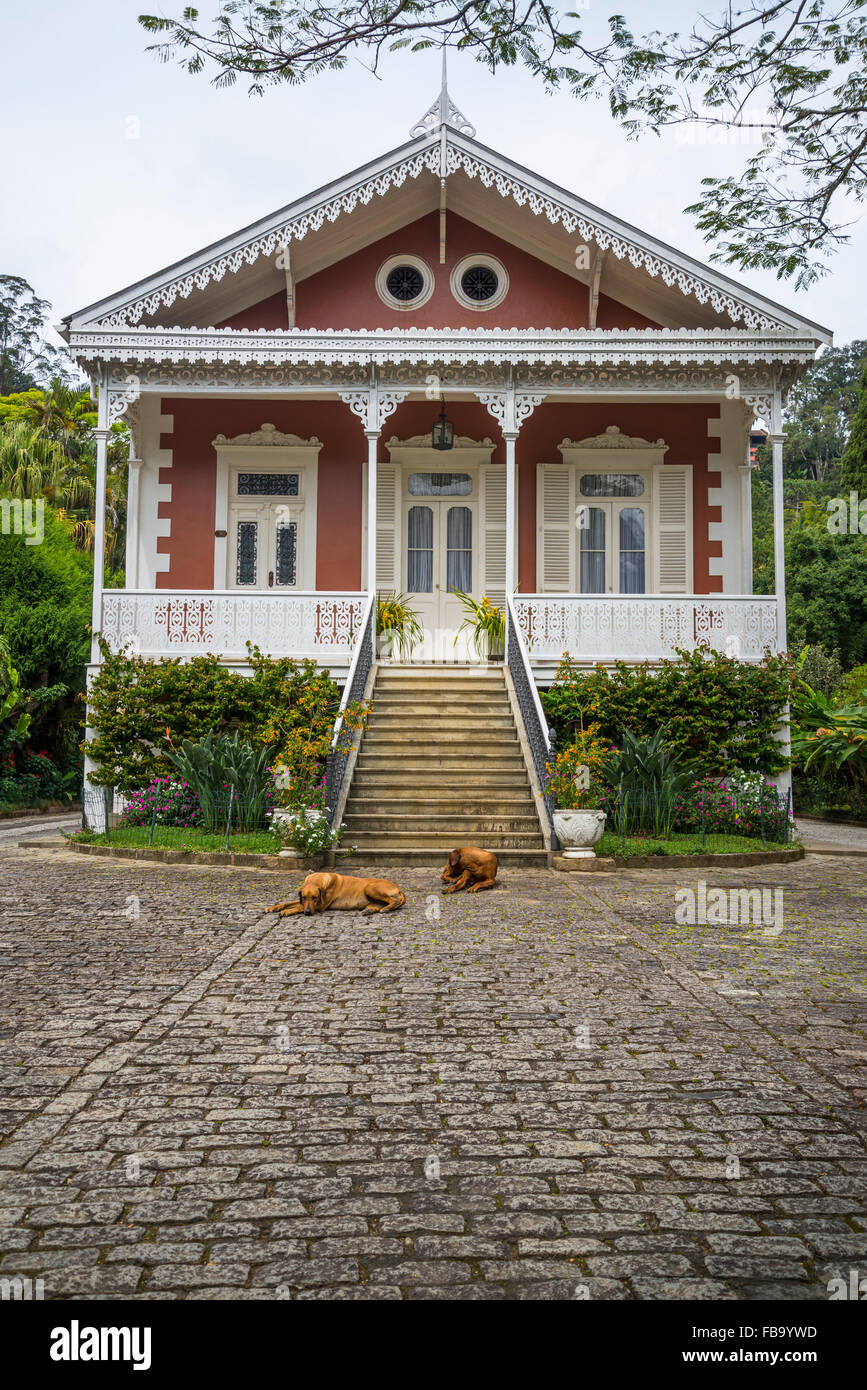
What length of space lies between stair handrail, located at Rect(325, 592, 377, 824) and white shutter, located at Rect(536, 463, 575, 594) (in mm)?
3218

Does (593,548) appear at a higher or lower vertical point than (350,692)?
higher

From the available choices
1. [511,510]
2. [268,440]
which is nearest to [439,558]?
[511,510]

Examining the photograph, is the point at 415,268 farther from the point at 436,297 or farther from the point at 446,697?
Answer: the point at 446,697

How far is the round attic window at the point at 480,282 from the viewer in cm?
1606

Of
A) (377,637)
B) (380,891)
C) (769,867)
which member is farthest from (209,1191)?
(377,637)

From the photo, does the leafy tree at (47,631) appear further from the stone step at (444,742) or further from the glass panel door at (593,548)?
the glass panel door at (593,548)

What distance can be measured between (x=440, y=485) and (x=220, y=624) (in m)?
4.62

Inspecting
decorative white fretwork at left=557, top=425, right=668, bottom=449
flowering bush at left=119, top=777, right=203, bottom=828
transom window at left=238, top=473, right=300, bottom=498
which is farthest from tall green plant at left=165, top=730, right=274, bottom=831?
decorative white fretwork at left=557, top=425, right=668, bottom=449

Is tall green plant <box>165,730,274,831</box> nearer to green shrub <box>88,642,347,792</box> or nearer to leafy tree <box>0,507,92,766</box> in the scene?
green shrub <box>88,642,347,792</box>

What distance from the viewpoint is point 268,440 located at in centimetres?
1625

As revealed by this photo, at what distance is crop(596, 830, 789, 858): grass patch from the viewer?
1110 centimetres
